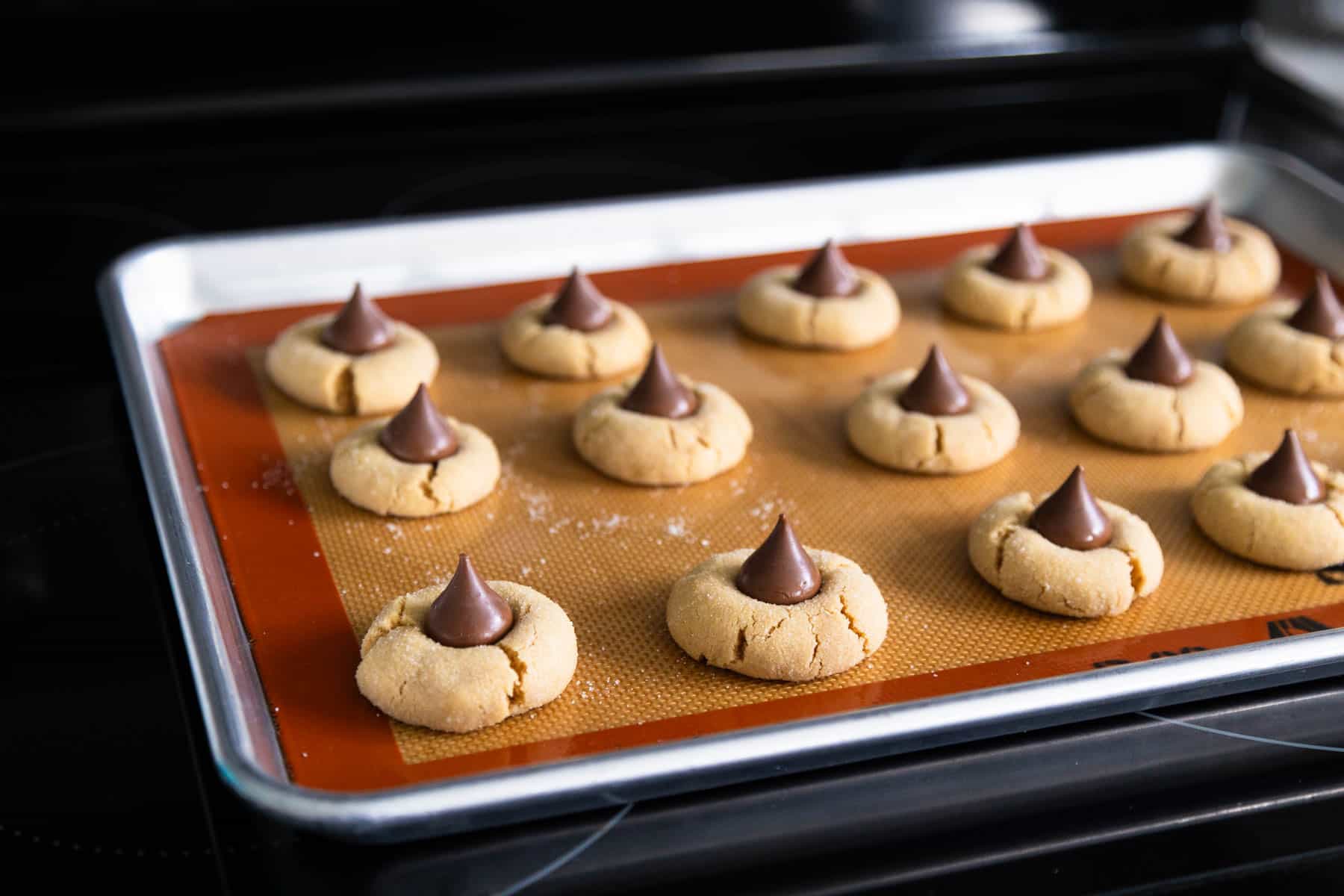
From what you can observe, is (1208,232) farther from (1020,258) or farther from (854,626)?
(854,626)

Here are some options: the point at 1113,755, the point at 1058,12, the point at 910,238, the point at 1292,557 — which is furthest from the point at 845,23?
the point at 1113,755

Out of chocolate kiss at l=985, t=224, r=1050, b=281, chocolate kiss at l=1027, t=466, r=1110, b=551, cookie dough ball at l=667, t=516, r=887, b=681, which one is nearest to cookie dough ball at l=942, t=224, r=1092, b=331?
chocolate kiss at l=985, t=224, r=1050, b=281

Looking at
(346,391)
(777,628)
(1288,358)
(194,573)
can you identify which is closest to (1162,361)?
(1288,358)

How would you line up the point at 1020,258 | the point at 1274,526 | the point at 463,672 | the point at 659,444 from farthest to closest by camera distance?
1. the point at 1020,258
2. the point at 659,444
3. the point at 1274,526
4. the point at 463,672

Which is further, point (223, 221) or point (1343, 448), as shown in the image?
→ point (223, 221)

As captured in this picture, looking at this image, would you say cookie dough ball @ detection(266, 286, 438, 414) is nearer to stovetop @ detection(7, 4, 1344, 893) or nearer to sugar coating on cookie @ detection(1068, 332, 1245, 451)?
stovetop @ detection(7, 4, 1344, 893)

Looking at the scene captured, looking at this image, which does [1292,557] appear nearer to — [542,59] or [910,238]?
[910,238]

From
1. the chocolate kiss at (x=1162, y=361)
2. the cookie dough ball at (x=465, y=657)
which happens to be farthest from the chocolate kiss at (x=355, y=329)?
the chocolate kiss at (x=1162, y=361)
